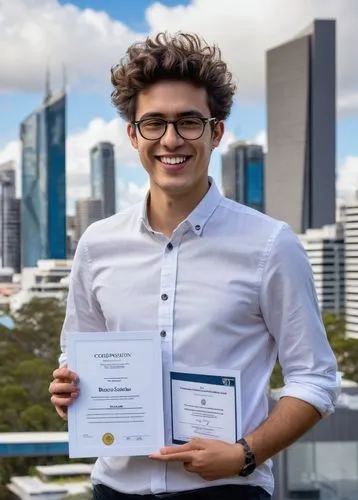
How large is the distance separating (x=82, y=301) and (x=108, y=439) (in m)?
0.19

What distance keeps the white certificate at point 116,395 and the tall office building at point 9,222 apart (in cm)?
4324

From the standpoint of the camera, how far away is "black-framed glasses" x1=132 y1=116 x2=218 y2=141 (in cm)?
102

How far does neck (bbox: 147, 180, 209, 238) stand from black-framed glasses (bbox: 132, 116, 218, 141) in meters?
0.06

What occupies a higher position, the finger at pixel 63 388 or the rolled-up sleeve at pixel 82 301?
the rolled-up sleeve at pixel 82 301

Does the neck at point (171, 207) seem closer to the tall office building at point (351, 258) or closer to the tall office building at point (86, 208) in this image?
the tall office building at point (351, 258)

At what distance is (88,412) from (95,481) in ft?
0.33

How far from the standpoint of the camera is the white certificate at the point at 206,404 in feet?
3.21

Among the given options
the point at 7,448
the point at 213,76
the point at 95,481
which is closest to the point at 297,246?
the point at 213,76

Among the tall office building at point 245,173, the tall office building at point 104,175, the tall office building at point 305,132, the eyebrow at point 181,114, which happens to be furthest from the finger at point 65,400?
the tall office building at point 305,132

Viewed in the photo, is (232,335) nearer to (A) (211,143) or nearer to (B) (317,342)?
(B) (317,342)

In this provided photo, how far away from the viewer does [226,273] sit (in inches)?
39.9

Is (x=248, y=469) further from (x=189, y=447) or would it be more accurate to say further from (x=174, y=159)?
(x=174, y=159)

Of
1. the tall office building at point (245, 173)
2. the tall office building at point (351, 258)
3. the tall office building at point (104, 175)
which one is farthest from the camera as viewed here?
the tall office building at point (245, 173)

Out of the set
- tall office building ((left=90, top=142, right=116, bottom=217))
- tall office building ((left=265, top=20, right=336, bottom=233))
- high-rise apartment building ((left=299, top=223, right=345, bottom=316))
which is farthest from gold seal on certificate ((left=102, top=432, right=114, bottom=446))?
tall office building ((left=265, top=20, right=336, bottom=233))
